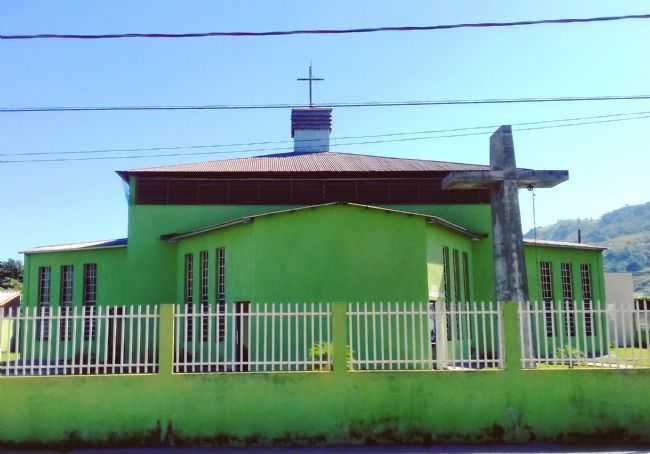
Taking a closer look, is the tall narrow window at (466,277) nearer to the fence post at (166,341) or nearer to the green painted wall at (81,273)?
the green painted wall at (81,273)

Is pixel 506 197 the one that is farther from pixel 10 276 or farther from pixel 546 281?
pixel 10 276

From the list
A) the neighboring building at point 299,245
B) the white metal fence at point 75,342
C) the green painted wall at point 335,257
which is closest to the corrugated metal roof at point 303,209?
the neighboring building at point 299,245

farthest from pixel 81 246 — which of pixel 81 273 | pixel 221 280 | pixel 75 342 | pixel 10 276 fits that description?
pixel 10 276

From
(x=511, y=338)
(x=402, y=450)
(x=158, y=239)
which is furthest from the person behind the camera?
(x=158, y=239)

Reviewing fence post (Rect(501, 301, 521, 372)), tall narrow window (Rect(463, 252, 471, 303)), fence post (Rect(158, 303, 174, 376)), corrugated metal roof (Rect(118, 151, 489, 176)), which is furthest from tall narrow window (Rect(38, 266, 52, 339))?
fence post (Rect(501, 301, 521, 372))

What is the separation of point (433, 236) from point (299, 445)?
9799 mm

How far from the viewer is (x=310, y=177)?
73.9 ft

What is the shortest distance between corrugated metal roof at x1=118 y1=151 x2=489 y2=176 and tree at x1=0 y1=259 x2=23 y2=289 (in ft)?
143

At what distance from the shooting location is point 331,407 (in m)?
9.82

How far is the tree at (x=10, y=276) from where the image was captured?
5894cm

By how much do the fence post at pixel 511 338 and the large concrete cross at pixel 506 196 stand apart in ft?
13.2

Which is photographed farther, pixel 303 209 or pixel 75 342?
pixel 303 209

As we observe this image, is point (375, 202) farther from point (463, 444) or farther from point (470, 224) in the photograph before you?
point (463, 444)

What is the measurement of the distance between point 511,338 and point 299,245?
26.1ft
